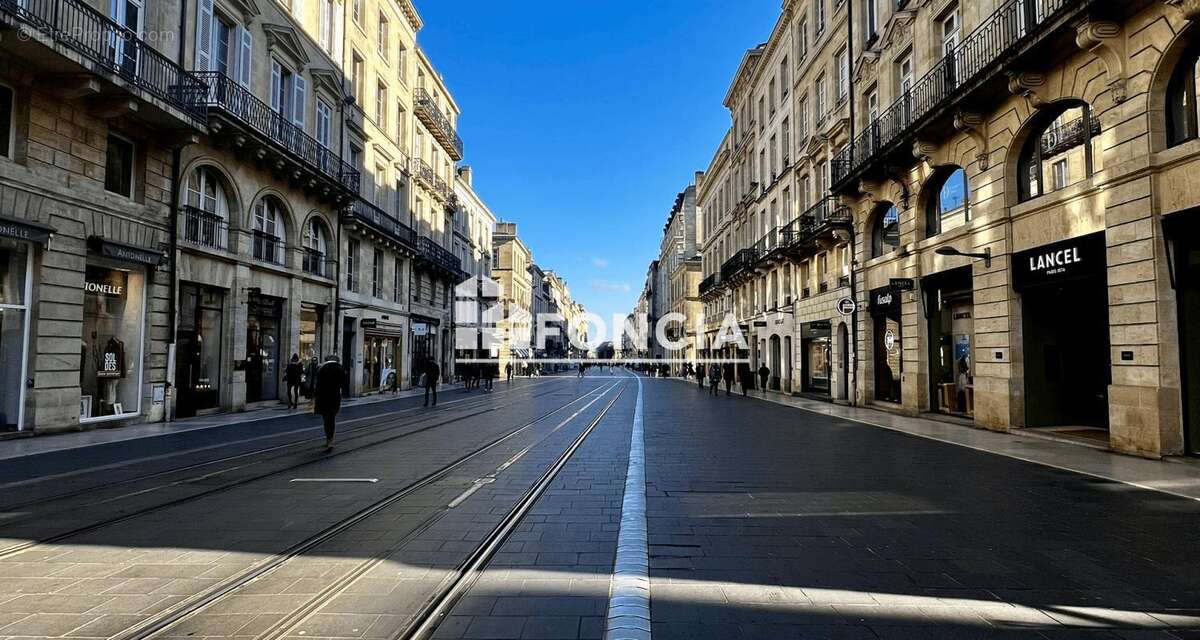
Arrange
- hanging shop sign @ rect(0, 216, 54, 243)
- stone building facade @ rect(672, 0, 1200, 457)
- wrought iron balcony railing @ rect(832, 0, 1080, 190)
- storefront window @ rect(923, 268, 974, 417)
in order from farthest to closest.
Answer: storefront window @ rect(923, 268, 974, 417)
wrought iron balcony railing @ rect(832, 0, 1080, 190)
hanging shop sign @ rect(0, 216, 54, 243)
stone building facade @ rect(672, 0, 1200, 457)

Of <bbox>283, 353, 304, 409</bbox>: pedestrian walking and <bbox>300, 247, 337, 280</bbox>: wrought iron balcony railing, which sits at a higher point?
<bbox>300, 247, 337, 280</bbox>: wrought iron balcony railing

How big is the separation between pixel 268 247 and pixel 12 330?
8.63 metres

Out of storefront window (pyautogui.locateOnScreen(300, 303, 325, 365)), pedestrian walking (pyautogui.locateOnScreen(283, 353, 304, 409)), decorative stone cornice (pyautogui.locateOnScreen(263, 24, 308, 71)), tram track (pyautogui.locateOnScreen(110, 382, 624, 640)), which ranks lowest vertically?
tram track (pyautogui.locateOnScreen(110, 382, 624, 640))

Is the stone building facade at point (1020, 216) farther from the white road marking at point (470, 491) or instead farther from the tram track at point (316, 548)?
the white road marking at point (470, 491)

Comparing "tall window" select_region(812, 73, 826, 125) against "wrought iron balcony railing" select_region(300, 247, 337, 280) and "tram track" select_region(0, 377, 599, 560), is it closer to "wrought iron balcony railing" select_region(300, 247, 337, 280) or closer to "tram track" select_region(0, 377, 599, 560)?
"wrought iron balcony railing" select_region(300, 247, 337, 280)

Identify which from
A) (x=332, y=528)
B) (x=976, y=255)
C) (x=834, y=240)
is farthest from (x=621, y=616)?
(x=834, y=240)

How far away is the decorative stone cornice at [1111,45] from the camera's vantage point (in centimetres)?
993

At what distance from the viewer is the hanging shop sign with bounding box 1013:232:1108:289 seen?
34.8 ft

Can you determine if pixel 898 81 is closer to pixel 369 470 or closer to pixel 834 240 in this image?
pixel 834 240

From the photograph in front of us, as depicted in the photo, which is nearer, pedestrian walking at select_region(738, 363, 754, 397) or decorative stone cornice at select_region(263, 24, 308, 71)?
decorative stone cornice at select_region(263, 24, 308, 71)

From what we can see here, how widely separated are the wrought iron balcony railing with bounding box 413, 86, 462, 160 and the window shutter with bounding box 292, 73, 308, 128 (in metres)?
11.9

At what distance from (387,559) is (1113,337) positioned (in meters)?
11.7

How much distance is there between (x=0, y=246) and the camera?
11.2 meters

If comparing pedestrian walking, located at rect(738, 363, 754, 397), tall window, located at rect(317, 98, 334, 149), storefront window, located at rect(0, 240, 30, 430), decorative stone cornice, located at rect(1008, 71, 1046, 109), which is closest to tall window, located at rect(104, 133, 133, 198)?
storefront window, located at rect(0, 240, 30, 430)
